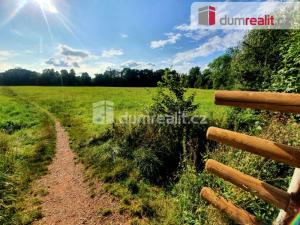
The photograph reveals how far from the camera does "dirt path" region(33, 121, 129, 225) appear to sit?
16.7ft

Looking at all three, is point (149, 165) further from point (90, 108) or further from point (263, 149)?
point (90, 108)

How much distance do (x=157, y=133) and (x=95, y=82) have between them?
2585 inches

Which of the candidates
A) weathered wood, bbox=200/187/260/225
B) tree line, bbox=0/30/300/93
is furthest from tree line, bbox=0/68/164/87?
weathered wood, bbox=200/187/260/225

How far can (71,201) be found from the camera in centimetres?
583

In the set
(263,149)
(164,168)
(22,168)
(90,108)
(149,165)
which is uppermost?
(263,149)

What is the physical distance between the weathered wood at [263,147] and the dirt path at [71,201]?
3262 millimetres

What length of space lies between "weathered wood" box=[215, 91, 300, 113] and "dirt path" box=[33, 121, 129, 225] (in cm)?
371

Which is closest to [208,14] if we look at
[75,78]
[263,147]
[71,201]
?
[263,147]

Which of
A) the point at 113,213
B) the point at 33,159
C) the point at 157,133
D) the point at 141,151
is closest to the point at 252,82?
the point at 157,133

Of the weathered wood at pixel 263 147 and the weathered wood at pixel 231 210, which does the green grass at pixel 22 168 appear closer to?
the weathered wood at pixel 231 210

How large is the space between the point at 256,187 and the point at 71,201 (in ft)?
15.7

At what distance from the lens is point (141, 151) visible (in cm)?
711

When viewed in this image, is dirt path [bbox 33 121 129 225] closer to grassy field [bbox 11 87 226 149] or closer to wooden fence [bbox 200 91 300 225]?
wooden fence [bbox 200 91 300 225]

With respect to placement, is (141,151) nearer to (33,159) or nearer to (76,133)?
(33,159)
